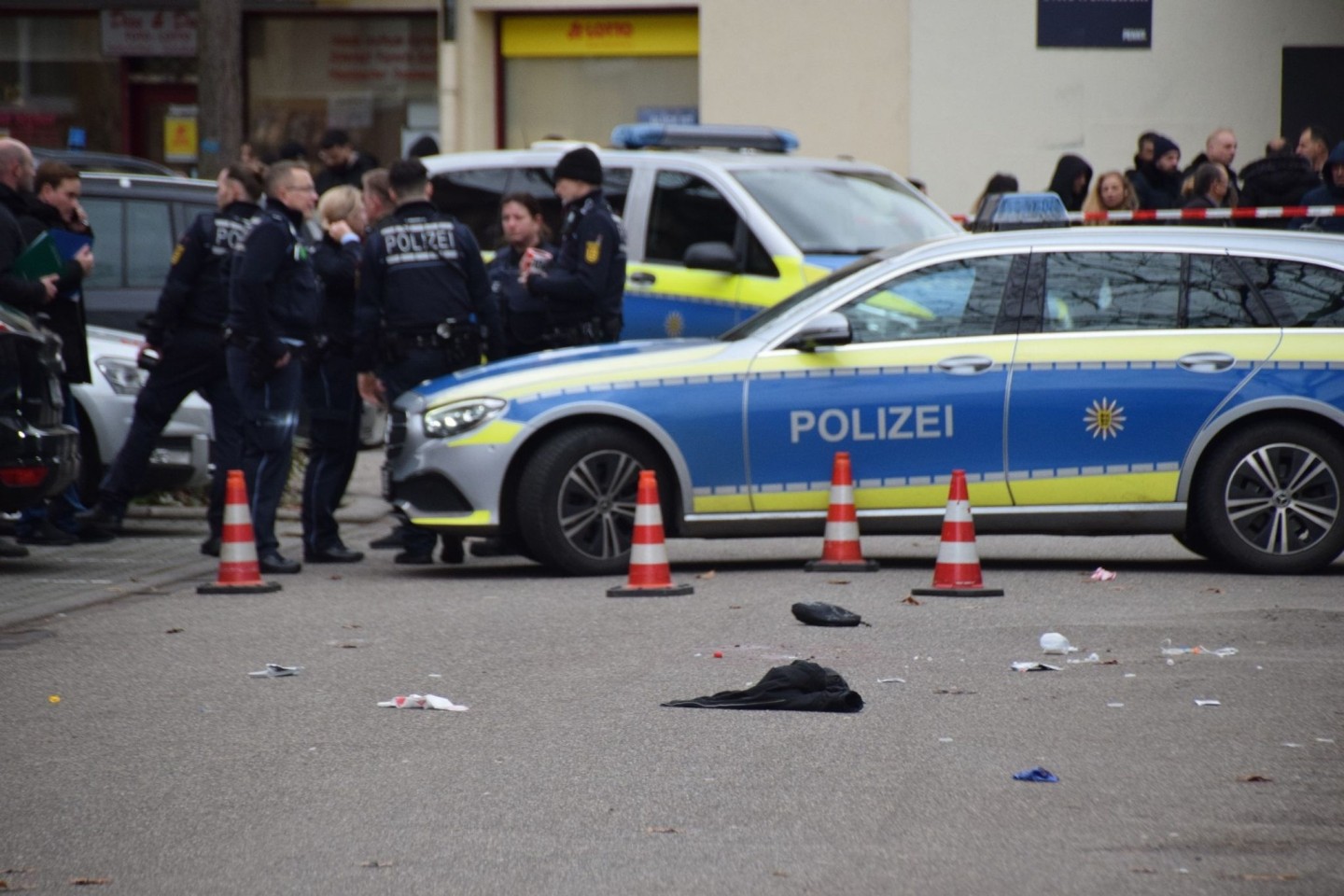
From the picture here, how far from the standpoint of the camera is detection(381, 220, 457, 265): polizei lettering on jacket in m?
10.6

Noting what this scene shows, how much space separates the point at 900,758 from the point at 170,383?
6164mm

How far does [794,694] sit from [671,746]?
0.71m

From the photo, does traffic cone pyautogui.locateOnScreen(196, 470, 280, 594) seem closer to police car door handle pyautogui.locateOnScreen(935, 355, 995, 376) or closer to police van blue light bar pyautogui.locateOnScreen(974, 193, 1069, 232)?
police car door handle pyautogui.locateOnScreen(935, 355, 995, 376)

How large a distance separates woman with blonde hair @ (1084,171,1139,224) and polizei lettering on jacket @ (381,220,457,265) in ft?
20.7

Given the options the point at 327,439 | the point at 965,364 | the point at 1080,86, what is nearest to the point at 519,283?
the point at 327,439

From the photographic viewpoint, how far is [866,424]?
9.77m

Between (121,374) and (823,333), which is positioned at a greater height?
(823,333)

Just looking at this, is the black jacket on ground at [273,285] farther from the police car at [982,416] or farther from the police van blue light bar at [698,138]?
the police van blue light bar at [698,138]

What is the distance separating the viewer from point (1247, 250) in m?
9.84

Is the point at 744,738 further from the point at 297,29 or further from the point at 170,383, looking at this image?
the point at 297,29

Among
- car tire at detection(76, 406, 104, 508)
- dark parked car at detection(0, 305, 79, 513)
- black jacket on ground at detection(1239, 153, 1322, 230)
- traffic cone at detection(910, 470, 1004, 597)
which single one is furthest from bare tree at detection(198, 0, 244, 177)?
traffic cone at detection(910, 470, 1004, 597)

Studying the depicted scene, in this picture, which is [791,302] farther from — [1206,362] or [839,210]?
[839,210]

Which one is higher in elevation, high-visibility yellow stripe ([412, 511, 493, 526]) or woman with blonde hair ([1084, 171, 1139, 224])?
woman with blonde hair ([1084, 171, 1139, 224])

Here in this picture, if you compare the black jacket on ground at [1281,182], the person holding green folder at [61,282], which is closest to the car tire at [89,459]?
the person holding green folder at [61,282]
